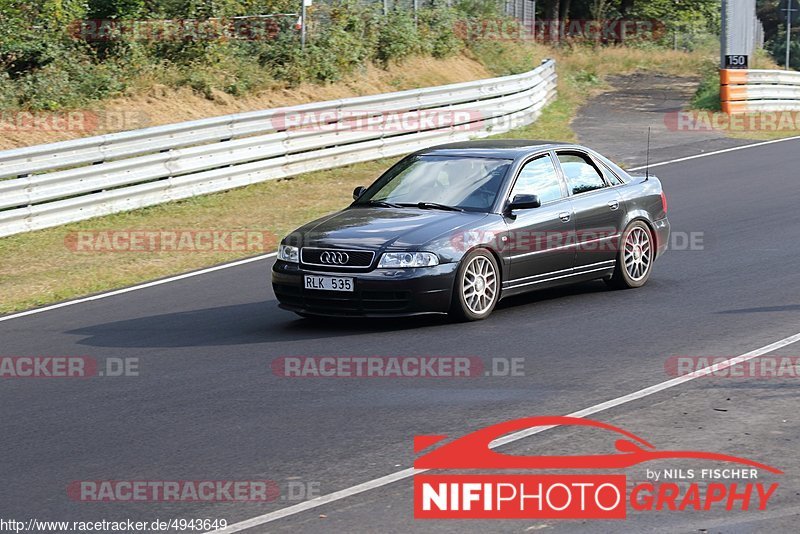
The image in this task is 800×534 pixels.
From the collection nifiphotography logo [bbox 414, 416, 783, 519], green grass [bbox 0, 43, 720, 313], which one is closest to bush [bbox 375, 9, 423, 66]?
green grass [bbox 0, 43, 720, 313]

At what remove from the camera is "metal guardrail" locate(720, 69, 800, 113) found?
30.1 metres

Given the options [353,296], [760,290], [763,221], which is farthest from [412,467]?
[763,221]

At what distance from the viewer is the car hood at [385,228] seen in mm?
10430

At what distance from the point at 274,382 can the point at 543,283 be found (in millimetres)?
3535

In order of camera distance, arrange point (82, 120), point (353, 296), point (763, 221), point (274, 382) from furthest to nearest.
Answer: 1. point (82, 120)
2. point (763, 221)
3. point (353, 296)
4. point (274, 382)

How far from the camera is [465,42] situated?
3319 centimetres

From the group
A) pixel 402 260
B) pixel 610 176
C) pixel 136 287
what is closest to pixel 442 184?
pixel 402 260

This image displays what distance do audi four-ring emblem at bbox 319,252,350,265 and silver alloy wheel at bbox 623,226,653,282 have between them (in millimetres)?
3284

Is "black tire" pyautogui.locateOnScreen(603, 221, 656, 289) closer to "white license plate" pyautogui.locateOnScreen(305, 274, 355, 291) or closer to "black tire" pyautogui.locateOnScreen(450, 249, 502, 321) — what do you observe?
"black tire" pyautogui.locateOnScreen(450, 249, 502, 321)

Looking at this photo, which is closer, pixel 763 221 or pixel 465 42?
pixel 763 221

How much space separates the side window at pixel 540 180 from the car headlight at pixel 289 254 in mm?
2090

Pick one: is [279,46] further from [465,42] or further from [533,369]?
[533,369]

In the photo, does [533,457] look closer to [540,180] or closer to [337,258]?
[337,258]

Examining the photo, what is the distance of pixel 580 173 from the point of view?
1218cm
